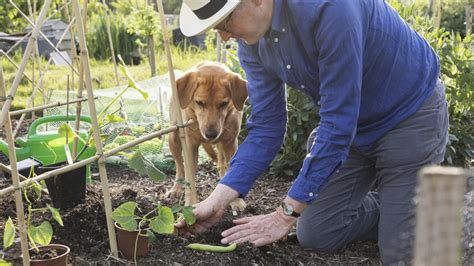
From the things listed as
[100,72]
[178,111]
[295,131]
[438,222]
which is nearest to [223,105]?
[295,131]

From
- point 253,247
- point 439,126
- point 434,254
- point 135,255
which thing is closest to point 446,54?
point 439,126

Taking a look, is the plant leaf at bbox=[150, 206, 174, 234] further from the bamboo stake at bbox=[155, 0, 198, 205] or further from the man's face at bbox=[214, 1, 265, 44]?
the man's face at bbox=[214, 1, 265, 44]

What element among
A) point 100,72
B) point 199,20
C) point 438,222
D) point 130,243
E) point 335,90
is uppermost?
point 199,20

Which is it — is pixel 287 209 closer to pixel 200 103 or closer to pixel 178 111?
pixel 178 111

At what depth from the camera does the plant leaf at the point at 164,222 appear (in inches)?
104

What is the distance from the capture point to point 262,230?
288cm

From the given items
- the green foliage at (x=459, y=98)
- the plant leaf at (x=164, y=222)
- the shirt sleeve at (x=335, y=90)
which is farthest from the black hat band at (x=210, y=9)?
the green foliage at (x=459, y=98)

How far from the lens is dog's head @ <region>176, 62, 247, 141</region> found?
154 inches

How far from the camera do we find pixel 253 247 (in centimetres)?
292

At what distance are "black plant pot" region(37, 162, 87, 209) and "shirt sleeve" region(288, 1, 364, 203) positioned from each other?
3.48 ft

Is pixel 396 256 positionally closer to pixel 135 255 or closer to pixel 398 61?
pixel 398 61

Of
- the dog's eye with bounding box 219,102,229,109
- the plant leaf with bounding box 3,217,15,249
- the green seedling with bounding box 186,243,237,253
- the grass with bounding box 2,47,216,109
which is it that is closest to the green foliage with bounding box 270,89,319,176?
the dog's eye with bounding box 219,102,229,109

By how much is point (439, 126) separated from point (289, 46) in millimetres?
887

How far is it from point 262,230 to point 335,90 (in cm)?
74
